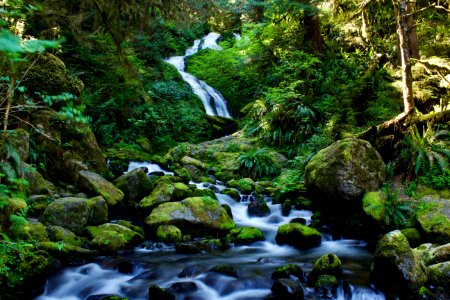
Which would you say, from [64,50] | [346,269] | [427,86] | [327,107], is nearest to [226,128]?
[327,107]

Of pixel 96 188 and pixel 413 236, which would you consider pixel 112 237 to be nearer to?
pixel 96 188

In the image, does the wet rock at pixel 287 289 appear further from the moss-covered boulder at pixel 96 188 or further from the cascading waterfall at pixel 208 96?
the cascading waterfall at pixel 208 96

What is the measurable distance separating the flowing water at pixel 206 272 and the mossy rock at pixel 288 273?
0.15 metres

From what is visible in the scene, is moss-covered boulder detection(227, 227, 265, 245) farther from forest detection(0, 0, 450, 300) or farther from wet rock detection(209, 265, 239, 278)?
wet rock detection(209, 265, 239, 278)

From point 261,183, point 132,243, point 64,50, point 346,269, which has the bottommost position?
point 346,269

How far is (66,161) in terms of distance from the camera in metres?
9.10

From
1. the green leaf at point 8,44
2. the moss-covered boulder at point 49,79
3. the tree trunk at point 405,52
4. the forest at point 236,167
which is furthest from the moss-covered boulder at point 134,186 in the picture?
the green leaf at point 8,44

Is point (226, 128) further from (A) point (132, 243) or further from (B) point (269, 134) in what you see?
(A) point (132, 243)

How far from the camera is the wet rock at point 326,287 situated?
4980 mm

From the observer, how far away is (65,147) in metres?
9.34

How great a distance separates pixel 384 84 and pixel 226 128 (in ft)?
28.6

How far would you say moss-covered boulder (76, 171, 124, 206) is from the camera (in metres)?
8.02

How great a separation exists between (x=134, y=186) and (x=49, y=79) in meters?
3.52

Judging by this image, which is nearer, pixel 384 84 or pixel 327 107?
pixel 384 84
